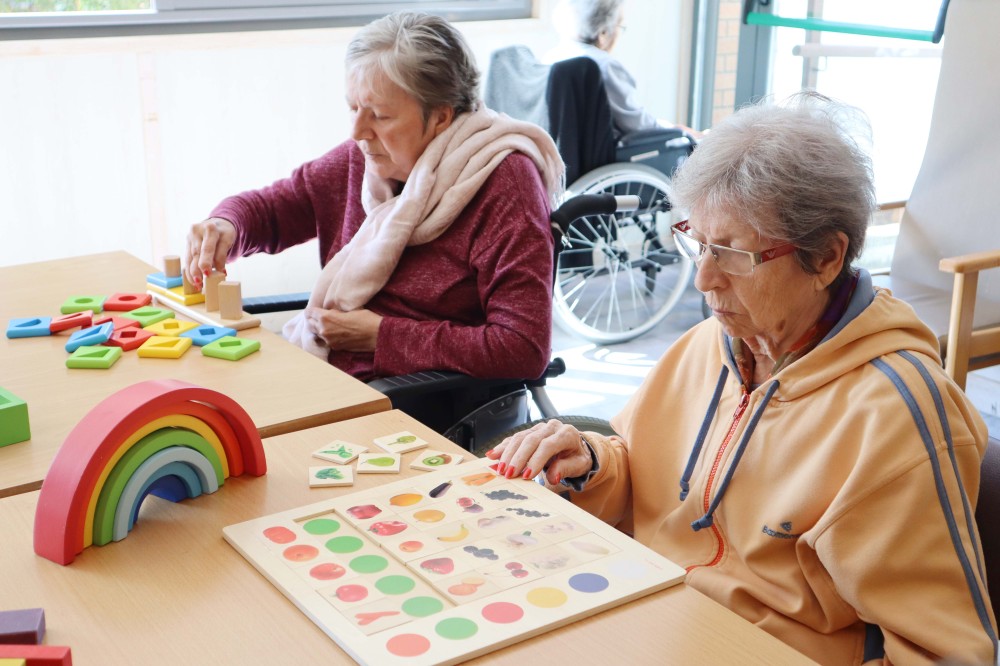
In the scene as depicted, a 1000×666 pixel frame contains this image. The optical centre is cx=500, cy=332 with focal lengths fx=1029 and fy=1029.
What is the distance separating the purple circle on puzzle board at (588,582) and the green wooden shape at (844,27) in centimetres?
232

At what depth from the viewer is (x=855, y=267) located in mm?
1350

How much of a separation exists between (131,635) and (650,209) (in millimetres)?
3640

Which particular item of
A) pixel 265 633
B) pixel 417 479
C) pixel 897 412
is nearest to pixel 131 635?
pixel 265 633

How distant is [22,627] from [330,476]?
442mm

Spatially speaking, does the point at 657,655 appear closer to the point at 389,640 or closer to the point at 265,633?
the point at 389,640

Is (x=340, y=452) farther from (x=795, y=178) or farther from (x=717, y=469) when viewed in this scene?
(x=795, y=178)

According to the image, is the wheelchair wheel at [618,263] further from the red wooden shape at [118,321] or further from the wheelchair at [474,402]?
the red wooden shape at [118,321]

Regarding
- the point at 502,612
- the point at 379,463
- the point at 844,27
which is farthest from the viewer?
the point at 844,27

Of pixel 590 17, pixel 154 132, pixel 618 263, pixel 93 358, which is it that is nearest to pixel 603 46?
pixel 590 17

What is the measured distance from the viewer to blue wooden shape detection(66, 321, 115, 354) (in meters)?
1.80

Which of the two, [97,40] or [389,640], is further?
[97,40]

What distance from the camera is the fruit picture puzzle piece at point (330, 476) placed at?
4.28ft

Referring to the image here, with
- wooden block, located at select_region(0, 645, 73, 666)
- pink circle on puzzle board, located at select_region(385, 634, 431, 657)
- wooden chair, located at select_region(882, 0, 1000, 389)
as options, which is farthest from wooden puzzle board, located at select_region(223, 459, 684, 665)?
wooden chair, located at select_region(882, 0, 1000, 389)

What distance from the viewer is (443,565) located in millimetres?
1095
